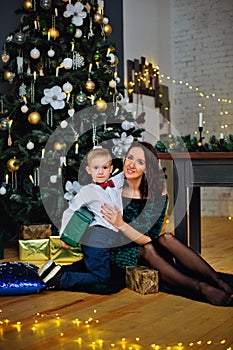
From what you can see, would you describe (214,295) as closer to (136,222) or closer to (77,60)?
(136,222)

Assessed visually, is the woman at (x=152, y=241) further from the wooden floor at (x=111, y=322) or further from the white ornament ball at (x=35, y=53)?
the white ornament ball at (x=35, y=53)

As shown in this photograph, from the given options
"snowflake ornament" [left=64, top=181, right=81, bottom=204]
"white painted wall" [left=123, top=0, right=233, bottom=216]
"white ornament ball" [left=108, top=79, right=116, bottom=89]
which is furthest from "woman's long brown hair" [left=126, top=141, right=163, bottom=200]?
"white painted wall" [left=123, top=0, right=233, bottom=216]

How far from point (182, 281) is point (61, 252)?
141cm

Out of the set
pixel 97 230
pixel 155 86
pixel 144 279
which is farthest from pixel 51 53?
pixel 155 86

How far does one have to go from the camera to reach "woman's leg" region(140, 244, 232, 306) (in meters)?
3.06

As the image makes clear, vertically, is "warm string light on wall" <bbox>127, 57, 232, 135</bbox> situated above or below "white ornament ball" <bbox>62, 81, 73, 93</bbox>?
above

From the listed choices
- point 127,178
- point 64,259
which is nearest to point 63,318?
point 127,178

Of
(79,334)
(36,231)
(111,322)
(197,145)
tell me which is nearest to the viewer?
(79,334)

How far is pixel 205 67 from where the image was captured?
26.5 ft

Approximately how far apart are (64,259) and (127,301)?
1.26 m

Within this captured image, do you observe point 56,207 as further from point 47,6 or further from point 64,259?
point 47,6

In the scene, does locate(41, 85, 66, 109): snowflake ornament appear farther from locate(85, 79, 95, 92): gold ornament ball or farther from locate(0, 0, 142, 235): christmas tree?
locate(85, 79, 95, 92): gold ornament ball

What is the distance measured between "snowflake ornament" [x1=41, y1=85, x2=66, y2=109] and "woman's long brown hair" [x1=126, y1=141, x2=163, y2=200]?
1.35m

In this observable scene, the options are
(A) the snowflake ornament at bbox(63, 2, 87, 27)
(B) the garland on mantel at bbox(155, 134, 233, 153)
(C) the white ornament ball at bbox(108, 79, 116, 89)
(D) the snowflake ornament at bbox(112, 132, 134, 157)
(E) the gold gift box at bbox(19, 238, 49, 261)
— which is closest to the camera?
(B) the garland on mantel at bbox(155, 134, 233, 153)
